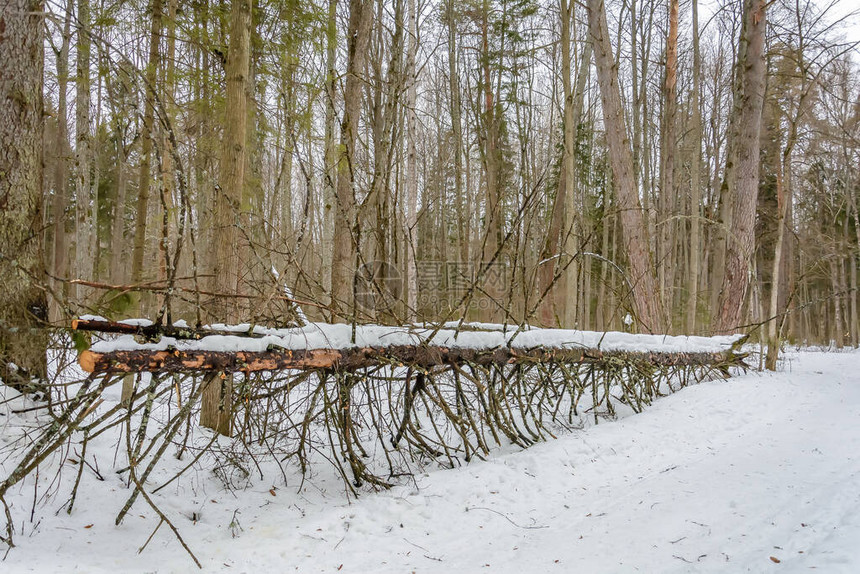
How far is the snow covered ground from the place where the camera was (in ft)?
6.91

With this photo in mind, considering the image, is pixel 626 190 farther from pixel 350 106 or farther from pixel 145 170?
pixel 145 170

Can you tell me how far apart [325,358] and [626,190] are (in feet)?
19.0

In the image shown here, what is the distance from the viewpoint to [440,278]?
44.9 ft

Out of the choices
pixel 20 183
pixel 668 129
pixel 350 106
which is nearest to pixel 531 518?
pixel 20 183

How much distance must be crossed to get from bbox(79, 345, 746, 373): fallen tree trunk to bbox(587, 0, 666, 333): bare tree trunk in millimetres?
2249

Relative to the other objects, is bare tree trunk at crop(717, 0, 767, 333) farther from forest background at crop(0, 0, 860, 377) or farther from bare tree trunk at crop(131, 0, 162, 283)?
bare tree trunk at crop(131, 0, 162, 283)

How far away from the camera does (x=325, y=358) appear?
2818mm

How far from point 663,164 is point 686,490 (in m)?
11.7

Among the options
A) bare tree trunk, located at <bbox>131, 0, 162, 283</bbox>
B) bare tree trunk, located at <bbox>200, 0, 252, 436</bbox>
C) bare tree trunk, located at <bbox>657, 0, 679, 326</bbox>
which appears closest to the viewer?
bare tree trunk, located at <bbox>200, 0, 252, 436</bbox>

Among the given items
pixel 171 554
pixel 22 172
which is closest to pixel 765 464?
pixel 171 554

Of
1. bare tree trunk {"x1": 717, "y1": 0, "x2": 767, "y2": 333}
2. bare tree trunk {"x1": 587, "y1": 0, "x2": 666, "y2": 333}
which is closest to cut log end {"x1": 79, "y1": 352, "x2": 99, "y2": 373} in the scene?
Result: bare tree trunk {"x1": 587, "y1": 0, "x2": 666, "y2": 333}

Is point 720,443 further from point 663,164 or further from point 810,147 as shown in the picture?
point 810,147

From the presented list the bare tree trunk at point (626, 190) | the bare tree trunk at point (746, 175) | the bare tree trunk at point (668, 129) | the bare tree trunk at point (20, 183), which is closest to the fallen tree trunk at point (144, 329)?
the bare tree trunk at point (20, 183)

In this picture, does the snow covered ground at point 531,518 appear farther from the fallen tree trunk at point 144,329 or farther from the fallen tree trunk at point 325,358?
the fallen tree trunk at point 144,329
